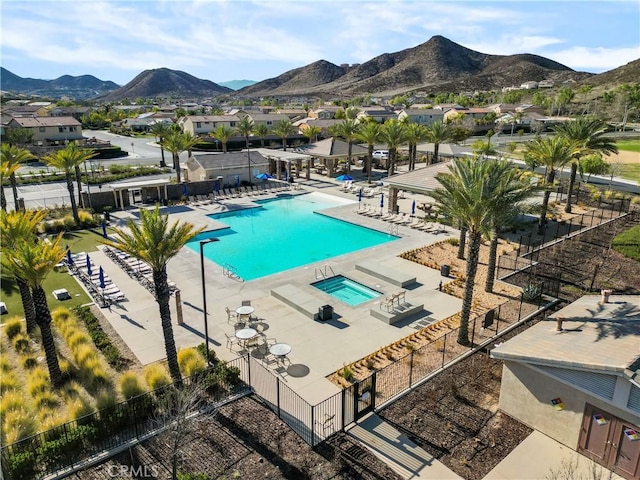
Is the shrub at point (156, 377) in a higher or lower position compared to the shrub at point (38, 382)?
higher

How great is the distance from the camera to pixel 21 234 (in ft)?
60.5

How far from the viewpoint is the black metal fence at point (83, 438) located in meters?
12.0

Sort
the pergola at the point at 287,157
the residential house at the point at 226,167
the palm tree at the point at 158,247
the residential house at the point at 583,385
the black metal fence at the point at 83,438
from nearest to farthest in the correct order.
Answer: the black metal fence at the point at 83,438 → the residential house at the point at 583,385 → the palm tree at the point at 158,247 → the residential house at the point at 226,167 → the pergola at the point at 287,157

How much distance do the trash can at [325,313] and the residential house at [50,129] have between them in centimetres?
7961

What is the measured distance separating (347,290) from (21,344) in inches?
619

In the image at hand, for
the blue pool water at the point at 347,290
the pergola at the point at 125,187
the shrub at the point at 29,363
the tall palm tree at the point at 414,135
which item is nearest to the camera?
the shrub at the point at 29,363

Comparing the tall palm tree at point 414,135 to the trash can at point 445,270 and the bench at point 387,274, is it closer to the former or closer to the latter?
the bench at point 387,274

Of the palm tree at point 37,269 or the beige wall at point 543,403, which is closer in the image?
the beige wall at point 543,403

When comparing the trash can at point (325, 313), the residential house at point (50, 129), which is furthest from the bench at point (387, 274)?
the residential house at point (50, 129)

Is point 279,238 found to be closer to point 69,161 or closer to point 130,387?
point 69,161

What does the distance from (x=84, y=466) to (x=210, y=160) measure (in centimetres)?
3966

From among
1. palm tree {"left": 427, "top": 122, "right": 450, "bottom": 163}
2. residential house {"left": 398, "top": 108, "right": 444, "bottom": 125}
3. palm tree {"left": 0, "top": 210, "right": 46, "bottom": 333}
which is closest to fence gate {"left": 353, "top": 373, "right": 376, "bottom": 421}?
palm tree {"left": 0, "top": 210, "right": 46, "bottom": 333}

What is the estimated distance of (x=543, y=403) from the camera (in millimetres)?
14023

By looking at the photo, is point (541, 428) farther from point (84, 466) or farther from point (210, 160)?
point (210, 160)
